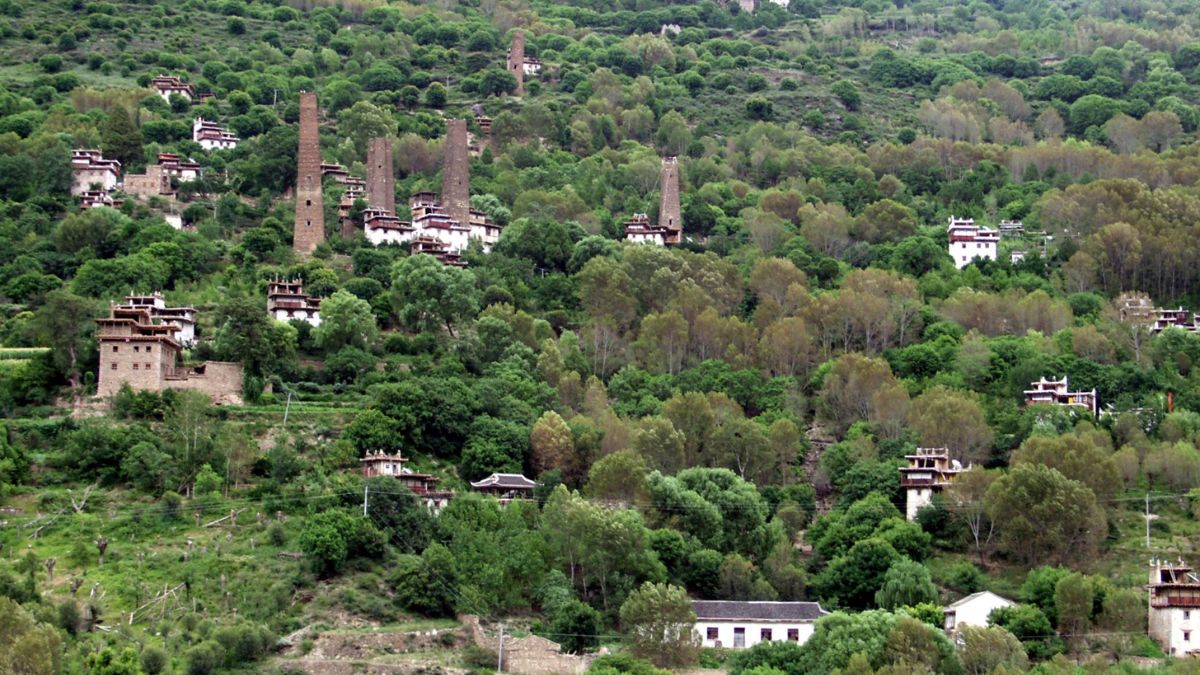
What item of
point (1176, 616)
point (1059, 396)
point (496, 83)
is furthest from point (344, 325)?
point (496, 83)

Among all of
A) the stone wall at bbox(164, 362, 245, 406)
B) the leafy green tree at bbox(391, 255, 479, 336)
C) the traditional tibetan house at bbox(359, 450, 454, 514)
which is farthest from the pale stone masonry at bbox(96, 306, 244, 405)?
the leafy green tree at bbox(391, 255, 479, 336)

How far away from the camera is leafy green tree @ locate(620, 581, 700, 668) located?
65625 millimetres

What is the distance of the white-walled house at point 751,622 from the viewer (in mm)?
67625

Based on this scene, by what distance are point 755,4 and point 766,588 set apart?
109 m

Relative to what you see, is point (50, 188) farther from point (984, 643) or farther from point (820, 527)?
point (984, 643)

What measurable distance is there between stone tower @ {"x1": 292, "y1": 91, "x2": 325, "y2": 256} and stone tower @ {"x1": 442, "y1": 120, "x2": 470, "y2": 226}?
253 inches

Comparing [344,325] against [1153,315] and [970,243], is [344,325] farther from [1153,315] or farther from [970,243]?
[1153,315]

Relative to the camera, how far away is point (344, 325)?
8475 centimetres

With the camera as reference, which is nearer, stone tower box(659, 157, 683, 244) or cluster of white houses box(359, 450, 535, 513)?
cluster of white houses box(359, 450, 535, 513)

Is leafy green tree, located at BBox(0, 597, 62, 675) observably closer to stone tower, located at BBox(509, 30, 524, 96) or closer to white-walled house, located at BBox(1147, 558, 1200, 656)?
white-walled house, located at BBox(1147, 558, 1200, 656)

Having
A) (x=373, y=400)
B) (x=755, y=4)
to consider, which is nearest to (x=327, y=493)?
(x=373, y=400)

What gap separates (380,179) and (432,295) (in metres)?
15.9

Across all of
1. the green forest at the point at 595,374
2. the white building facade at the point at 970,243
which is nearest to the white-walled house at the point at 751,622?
the green forest at the point at 595,374

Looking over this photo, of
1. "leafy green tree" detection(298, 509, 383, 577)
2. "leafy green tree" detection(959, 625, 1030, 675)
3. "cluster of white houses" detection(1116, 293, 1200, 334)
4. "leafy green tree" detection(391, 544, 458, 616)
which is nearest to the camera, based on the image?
"leafy green tree" detection(959, 625, 1030, 675)
